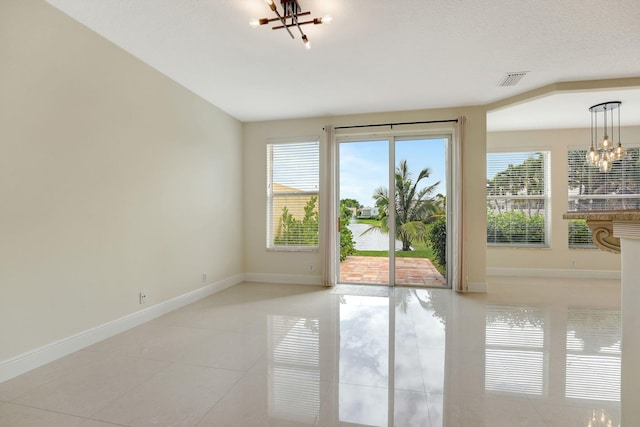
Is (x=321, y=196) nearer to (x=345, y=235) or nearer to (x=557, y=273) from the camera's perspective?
(x=345, y=235)

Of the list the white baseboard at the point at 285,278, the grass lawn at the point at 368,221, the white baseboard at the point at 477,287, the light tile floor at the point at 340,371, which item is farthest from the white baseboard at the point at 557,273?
the white baseboard at the point at 285,278

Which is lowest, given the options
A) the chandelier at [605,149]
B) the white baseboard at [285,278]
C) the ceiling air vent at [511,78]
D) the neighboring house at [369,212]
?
the white baseboard at [285,278]

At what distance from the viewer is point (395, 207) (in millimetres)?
4898

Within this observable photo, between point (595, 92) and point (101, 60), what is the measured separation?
5.57 metres

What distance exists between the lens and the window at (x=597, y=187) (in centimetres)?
539

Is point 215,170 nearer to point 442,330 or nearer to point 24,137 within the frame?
point 24,137

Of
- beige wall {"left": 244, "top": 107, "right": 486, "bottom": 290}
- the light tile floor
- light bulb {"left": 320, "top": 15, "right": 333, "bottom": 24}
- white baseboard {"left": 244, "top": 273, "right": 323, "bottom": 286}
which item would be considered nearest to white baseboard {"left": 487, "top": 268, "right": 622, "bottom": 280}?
beige wall {"left": 244, "top": 107, "right": 486, "bottom": 290}

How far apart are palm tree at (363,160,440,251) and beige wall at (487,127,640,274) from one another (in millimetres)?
2295

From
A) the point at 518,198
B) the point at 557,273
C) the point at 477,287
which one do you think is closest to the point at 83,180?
the point at 477,287

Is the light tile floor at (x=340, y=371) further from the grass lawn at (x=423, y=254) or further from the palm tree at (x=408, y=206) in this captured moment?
the palm tree at (x=408, y=206)

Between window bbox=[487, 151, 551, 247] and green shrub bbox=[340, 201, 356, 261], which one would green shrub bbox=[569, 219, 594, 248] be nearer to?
window bbox=[487, 151, 551, 247]

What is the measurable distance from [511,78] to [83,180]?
469cm

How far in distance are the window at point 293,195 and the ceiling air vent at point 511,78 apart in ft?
8.94

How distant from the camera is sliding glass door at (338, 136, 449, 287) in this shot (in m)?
4.81
